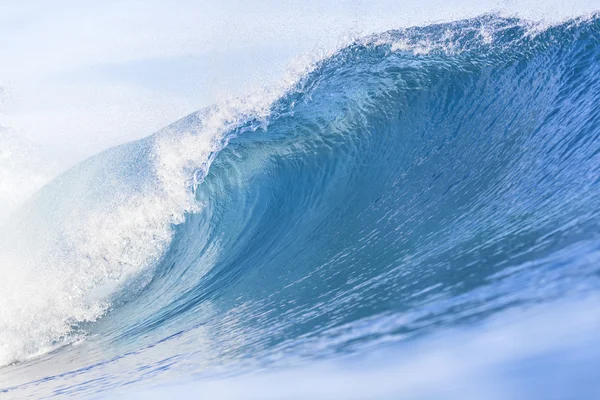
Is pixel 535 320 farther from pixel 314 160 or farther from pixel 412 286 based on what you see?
pixel 314 160

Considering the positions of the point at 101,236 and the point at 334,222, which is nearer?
the point at 334,222

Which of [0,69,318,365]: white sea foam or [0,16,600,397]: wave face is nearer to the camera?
[0,16,600,397]: wave face

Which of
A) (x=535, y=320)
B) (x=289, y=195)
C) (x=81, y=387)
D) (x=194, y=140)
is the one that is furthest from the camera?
(x=194, y=140)

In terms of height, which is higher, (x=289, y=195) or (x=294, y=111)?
(x=294, y=111)

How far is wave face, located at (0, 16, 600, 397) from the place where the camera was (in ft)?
11.6

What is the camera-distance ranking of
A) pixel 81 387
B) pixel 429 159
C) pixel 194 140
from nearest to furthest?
pixel 81 387
pixel 429 159
pixel 194 140

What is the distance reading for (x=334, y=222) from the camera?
6348 millimetres

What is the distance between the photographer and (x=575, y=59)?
8.98 metres

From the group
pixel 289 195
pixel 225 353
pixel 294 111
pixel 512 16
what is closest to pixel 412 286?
pixel 225 353

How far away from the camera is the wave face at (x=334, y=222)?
3523 millimetres

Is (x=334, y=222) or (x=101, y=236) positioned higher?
(x=334, y=222)

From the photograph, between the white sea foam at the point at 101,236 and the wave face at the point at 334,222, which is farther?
the white sea foam at the point at 101,236

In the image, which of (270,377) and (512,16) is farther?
(512,16)

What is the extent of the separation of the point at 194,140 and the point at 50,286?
3815 millimetres
